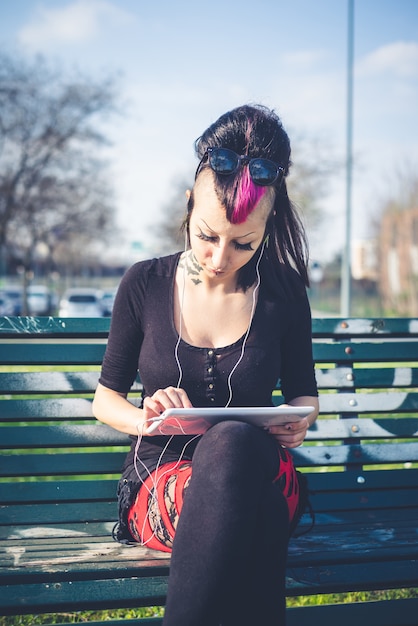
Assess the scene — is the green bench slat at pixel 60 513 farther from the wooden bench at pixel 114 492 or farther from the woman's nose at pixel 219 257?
the woman's nose at pixel 219 257

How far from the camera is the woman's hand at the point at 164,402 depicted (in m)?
2.00

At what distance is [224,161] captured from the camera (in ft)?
7.30

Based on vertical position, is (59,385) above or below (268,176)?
below

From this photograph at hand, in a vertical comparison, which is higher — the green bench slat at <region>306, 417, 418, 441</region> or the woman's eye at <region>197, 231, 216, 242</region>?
the woman's eye at <region>197, 231, 216, 242</region>

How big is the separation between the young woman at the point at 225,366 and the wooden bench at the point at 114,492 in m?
0.19

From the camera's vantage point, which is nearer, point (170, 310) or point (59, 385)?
point (170, 310)

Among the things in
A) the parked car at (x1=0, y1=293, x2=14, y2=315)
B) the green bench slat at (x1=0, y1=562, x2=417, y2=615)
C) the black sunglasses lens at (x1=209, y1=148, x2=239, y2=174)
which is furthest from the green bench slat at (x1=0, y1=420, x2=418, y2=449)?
the parked car at (x1=0, y1=293, x2=14, y2=315)

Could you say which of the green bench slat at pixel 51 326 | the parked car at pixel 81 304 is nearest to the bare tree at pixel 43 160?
the parked car at pixel 81 304

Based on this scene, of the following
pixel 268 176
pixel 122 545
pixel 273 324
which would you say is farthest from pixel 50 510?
pixel 268 176

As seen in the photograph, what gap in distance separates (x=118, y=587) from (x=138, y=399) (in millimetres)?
852

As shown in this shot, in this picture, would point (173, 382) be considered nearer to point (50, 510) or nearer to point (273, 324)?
point (273, 324)

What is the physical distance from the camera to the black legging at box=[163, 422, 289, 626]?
163 cm

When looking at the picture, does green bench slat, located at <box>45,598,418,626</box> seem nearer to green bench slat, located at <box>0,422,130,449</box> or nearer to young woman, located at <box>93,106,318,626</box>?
young woman, located at <box>93,106,318,626</box>

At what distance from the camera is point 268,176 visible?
2.26 meters
